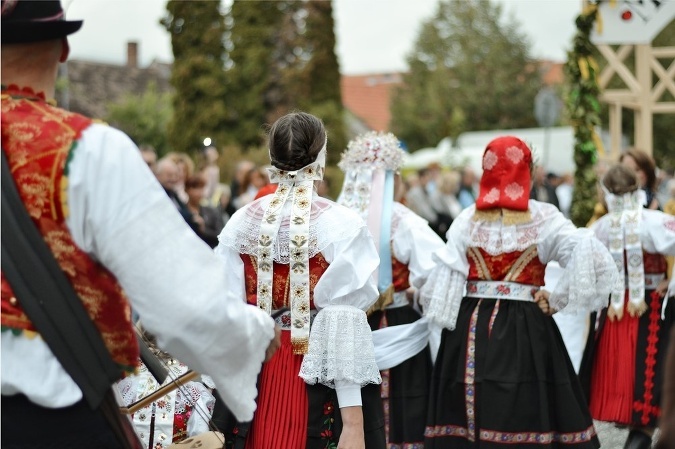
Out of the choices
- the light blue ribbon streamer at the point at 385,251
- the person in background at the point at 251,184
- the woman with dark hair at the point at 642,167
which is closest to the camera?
the light blue ribbon streamer at the point at 385,251

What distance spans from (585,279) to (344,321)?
79.6 inches

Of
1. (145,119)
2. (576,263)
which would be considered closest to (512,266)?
(576,263)

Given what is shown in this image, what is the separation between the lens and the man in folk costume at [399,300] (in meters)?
5.14

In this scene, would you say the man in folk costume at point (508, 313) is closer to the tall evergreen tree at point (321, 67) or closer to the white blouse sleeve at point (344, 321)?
the white blouse sleeve at point (344, 321)

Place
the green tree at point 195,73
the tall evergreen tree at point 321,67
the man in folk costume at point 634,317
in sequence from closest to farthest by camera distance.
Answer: the man in folk costume at point 634,317, the tall evergreen tree at point 321,67, the green tree at point 195,73

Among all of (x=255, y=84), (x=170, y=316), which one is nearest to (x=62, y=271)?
(x=170, y=316)

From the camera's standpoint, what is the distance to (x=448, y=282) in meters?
5.01

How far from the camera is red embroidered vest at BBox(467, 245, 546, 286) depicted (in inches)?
192

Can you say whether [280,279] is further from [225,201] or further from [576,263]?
[225,201]

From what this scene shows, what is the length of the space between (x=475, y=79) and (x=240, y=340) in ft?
119

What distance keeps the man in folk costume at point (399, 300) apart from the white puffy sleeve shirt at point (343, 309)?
1.87 m

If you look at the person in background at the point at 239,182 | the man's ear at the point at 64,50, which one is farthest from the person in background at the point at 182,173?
the man's ear at the point at 64,50

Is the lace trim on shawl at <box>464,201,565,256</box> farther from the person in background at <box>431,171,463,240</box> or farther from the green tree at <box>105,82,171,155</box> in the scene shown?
the green tree at <box>105,82,171,155</box>

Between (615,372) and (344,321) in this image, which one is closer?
(344,321)
